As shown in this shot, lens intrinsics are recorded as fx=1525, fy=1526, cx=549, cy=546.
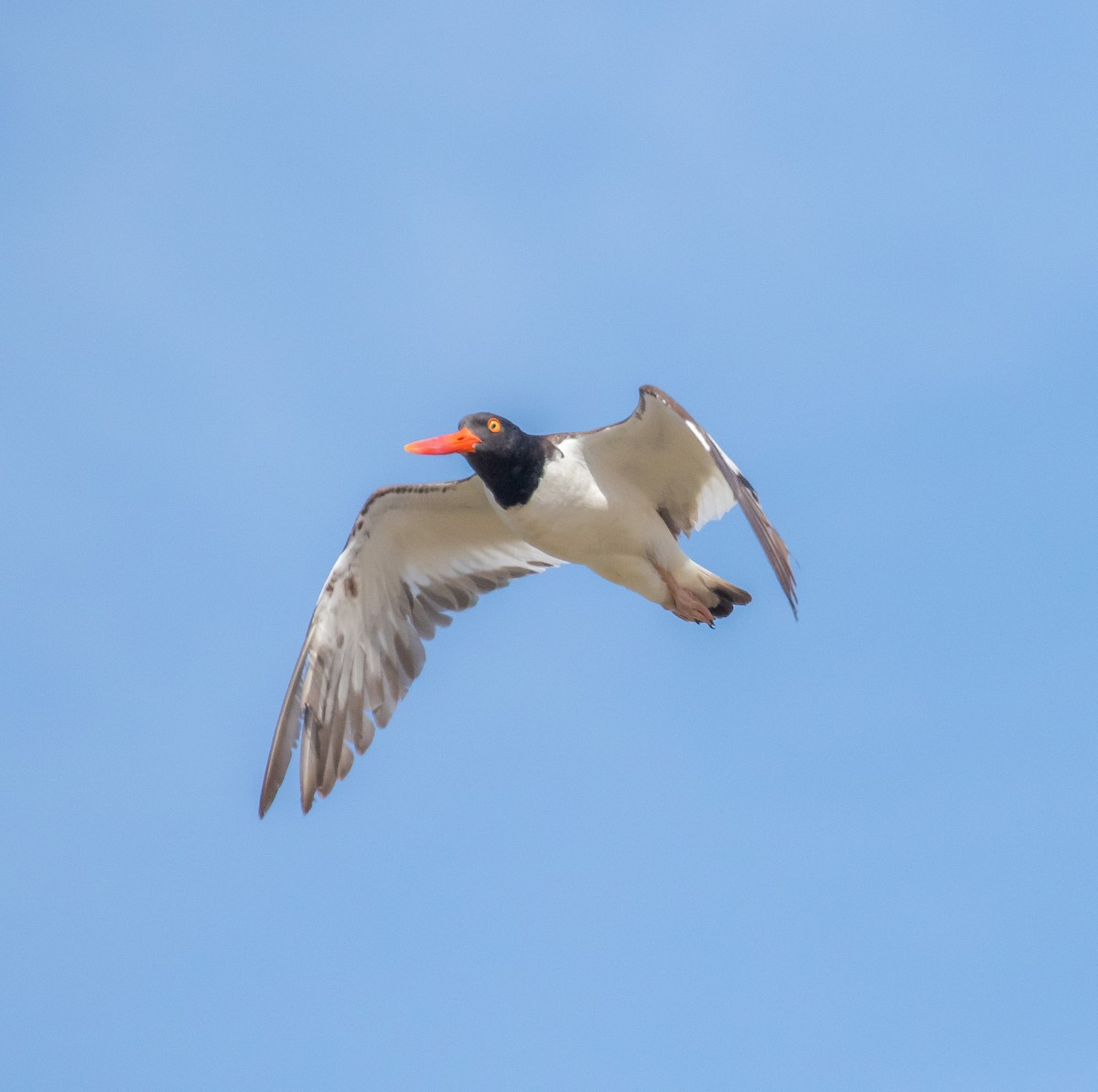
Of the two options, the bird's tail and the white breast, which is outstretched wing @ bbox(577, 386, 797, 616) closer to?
the white breast

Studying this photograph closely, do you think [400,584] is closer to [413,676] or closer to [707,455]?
[413,676]

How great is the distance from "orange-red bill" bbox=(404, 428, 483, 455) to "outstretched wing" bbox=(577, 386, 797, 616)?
0.87 meters

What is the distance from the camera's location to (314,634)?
13.2m

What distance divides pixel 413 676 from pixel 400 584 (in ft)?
2.72

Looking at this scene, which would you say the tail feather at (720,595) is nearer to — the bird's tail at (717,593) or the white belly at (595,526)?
the bird's tail at (717,593)

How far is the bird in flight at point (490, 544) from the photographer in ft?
38.3

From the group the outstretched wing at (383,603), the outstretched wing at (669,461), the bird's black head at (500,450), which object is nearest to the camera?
the outstretched wing at (669,461)

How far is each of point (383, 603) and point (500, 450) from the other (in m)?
2.51

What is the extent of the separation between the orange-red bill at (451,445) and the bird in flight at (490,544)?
0.04ft

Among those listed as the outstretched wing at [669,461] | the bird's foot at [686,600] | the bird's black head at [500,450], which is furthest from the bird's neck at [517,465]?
the bird's foot at [686,600]

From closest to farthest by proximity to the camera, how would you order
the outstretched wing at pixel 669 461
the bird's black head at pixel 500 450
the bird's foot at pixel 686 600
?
1. the outstretched wing at pixel 669 461
2. the bird's black head at pixel 500 450
3. the bird's foot at pixel 686 600

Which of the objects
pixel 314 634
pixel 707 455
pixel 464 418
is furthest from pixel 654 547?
pixel 314 634

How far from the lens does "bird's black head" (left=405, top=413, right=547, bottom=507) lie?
38.2 feet

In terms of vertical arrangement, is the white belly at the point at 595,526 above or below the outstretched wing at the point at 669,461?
below
